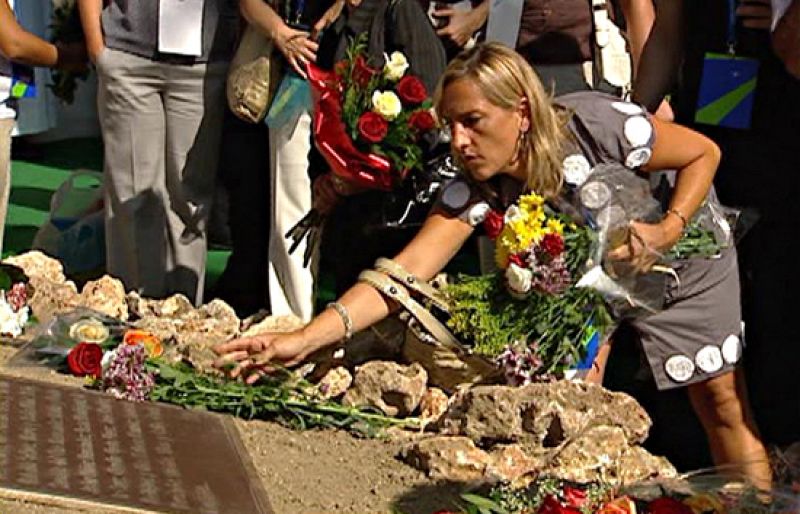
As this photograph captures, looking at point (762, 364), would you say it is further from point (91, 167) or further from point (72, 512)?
point (91, 167)

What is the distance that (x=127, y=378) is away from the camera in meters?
4.79

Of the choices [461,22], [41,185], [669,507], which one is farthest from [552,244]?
[41,185]

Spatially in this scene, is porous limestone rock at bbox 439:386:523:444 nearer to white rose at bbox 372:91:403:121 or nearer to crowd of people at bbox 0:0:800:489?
crowd of people at bbox 0:0:800:489

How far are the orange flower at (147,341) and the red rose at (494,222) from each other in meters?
1.15

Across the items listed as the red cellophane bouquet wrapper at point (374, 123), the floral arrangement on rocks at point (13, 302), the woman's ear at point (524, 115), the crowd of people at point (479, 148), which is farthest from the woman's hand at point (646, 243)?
the floral arrangement on rocks at point (13, 302)

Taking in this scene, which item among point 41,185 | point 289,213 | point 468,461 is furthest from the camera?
point 41,185

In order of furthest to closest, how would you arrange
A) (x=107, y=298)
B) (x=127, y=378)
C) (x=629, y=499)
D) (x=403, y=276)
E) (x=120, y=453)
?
(x=107, y=298)
(x=127, y=378)
(x=403, y=276)
(x=120, y=453)
(x=629, y=499)

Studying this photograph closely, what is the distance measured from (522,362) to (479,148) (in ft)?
1.96

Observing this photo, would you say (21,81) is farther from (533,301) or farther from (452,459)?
(452,459)

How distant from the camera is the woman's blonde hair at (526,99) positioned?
4449 millimetres

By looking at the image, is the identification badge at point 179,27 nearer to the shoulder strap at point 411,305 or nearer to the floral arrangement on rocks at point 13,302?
the floral arrangement on rocks at point 13,302

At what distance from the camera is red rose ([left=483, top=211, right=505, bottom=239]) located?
4602mm

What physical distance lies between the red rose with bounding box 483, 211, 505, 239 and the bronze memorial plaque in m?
0.90

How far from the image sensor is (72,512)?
3.76m
